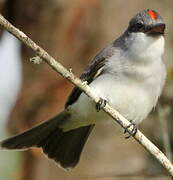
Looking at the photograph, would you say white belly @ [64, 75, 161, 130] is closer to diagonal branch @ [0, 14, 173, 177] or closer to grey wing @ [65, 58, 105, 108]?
grey wing @ [65, 58, 105, 108]

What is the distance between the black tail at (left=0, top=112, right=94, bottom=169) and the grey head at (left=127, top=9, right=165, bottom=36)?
2.95ft

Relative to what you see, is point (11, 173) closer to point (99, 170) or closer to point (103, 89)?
point (99, 170)

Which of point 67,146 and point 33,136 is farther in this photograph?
point 67,146

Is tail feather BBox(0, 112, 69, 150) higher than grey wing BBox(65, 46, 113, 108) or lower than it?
lower

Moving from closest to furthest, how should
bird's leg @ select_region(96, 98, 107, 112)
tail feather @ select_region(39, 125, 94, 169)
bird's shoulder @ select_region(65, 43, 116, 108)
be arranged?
bird's leg @ select_region(96, 98, 107, 112) → bird's shoulder @ select_region(65, 43, 116, 108) → tail feather @ select_region(39, 125, 94, 169)

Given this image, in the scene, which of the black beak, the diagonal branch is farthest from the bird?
the diagonal branch

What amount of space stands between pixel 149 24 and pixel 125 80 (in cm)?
42

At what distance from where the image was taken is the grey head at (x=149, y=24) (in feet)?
17.5

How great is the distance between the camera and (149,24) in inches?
212

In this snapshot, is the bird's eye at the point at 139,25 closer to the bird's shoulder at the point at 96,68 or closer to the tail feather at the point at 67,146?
the bird's shoulder at the point at 96,68

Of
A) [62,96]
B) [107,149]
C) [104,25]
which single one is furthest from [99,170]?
[104,25]

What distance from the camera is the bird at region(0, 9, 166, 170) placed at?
542 cm

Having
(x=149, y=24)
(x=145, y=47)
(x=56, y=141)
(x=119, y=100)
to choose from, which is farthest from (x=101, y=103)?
(x=56, y=141)

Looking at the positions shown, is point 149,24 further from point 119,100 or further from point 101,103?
point 101,103
